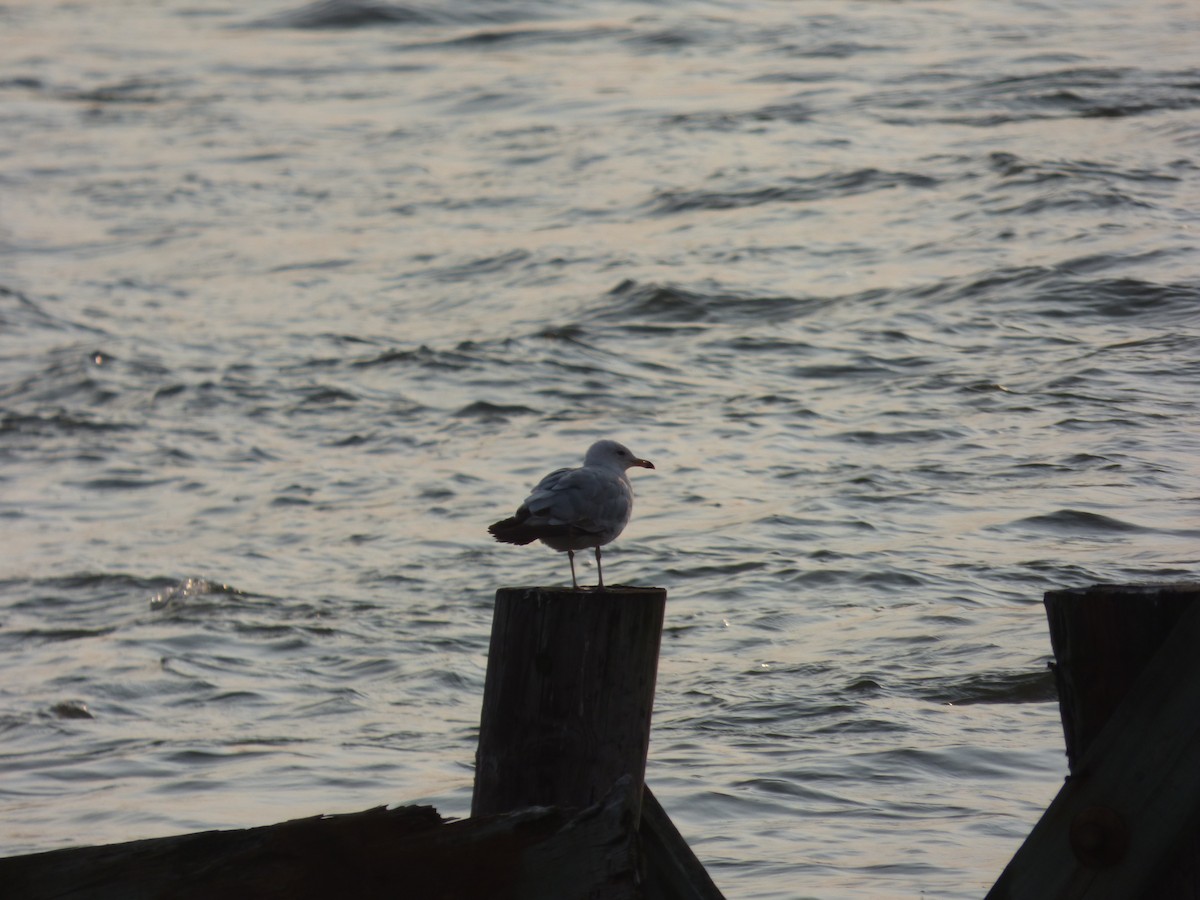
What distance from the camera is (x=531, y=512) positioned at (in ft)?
15.2

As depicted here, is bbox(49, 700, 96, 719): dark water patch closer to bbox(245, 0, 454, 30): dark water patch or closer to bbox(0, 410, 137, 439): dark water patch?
bbox(0, 410, 137, 439): dark water patch

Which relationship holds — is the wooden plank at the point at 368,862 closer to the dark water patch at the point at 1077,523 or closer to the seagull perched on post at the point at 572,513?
the seagull perched on post at the point at 572,513

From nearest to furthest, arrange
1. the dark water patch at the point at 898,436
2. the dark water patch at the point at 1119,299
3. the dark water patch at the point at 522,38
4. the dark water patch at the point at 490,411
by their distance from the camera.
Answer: the dark water patch at the point at 898,436 → the dark water patch at the point at 490,411 → the dark water patch at the point at 1119,299 → the dark water patch at the point at 522,38

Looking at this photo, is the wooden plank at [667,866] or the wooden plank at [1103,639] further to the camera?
the wooden plank at [667,866]

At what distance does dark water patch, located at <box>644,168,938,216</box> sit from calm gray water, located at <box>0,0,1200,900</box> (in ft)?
0.25

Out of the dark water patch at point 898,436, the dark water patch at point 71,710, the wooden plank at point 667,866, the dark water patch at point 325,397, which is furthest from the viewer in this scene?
the dark water patch at point 325,397

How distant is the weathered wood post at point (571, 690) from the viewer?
3248mm

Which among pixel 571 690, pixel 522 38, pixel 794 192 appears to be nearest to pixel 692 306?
pixel 794 192

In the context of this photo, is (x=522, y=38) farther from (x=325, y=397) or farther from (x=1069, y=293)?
(x=1069, y=293)

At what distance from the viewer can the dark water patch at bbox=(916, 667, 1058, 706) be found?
22.8 feet

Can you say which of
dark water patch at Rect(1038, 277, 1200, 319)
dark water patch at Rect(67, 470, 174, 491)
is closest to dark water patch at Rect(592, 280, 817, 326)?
dark water patch at Rect(1038, 277, 1200, 319)

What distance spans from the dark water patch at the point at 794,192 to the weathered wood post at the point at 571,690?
14.2m

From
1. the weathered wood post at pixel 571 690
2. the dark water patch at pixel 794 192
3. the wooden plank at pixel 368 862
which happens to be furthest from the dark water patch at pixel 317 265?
the wooden plank at pixel 368 862

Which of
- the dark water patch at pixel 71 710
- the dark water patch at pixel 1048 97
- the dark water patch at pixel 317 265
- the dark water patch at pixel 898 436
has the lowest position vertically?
the dark water patch at pixel 71 710
